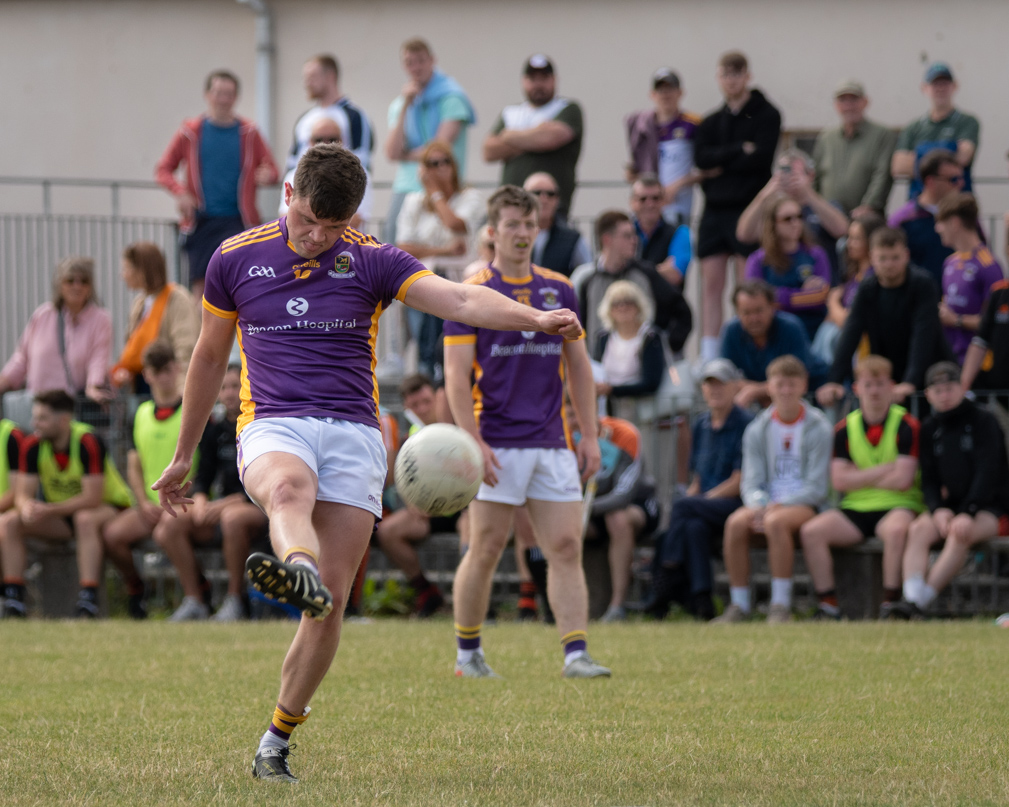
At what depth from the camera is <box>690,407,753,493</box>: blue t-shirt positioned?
11.9m

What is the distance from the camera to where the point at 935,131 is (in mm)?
14047

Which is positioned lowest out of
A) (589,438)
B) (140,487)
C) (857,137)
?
(140,487)

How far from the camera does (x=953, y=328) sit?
12.5 m

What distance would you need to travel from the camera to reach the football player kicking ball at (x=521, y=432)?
25.4 ft

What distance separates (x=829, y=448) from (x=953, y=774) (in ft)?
21.8

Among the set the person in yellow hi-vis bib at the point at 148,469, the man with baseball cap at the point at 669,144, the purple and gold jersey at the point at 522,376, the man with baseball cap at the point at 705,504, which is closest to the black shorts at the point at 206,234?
the person in yellow hi-vis bib at the point at 148,469

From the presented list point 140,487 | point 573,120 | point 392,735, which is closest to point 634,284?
point 573,120

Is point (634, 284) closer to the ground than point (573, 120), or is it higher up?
closer to the ground

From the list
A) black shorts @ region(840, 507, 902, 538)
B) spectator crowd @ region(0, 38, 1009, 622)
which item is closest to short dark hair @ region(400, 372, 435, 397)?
spectator crowd @ region(0, 38, 1009, 622)

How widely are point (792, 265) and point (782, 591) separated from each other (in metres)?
3.40

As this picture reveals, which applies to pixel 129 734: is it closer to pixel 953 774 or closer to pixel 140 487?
pixel 953 774

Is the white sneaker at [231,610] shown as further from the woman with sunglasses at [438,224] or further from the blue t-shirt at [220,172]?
the blue t-shirt at [220,172]

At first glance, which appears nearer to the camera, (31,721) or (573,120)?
(31,721)

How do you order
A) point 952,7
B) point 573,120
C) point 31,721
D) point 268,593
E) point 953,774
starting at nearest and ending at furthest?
1. point 268,593
2. point 953,774
3. point 31,721
4. point 573,120
5. point 952,7
